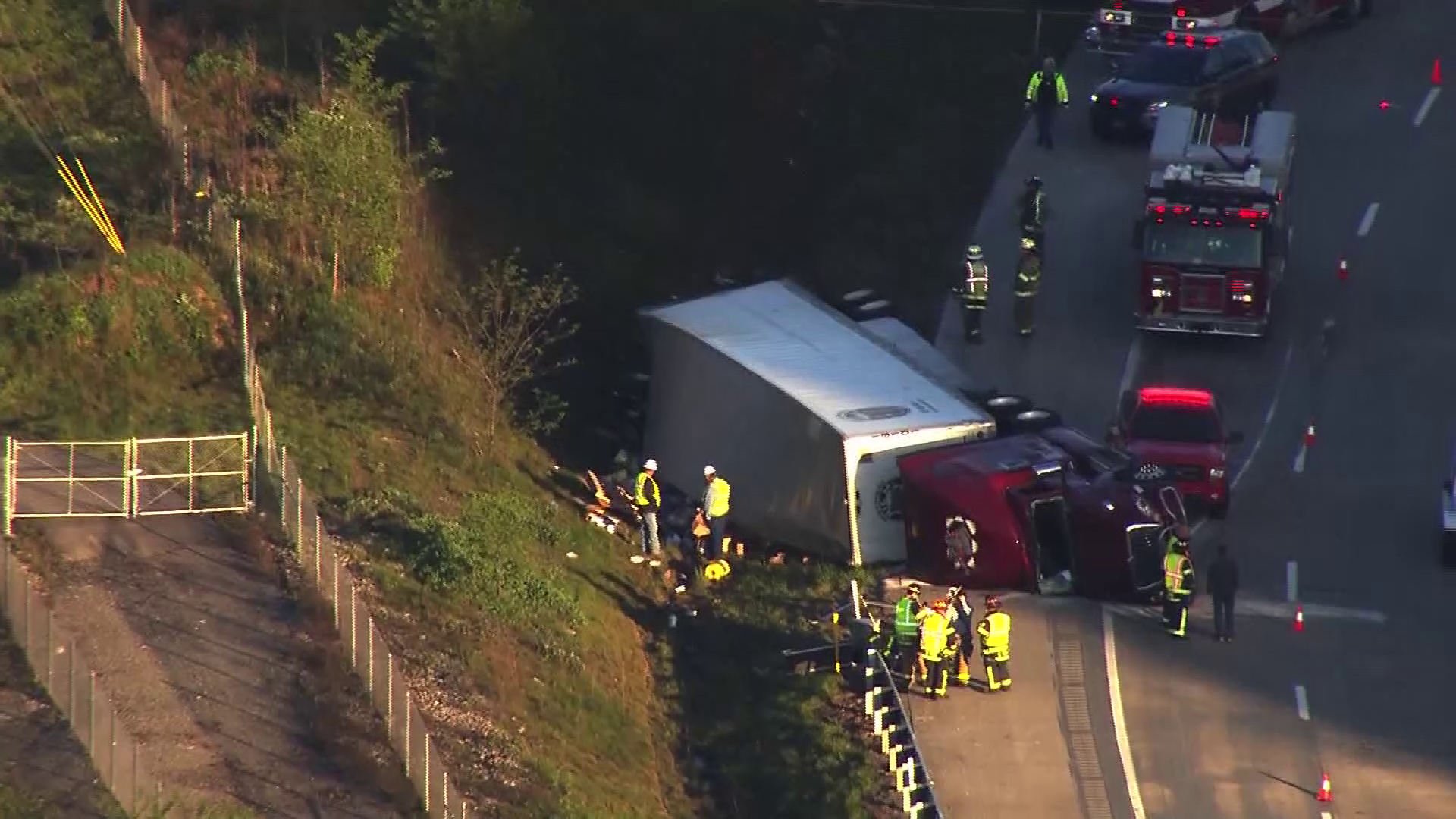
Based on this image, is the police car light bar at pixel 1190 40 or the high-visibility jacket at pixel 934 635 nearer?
the high-visibility jacket at pixel 934 635

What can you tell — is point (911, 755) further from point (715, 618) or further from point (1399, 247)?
point (1399, 247)

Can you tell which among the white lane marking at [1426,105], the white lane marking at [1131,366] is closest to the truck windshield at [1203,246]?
the white lane marking at [1131,366]

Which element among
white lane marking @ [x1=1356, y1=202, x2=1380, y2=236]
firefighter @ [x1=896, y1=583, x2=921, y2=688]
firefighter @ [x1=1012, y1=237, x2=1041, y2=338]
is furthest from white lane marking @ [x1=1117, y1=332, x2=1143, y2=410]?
firefighter @ [x1=896, y1=583, x2=921, y2=688]

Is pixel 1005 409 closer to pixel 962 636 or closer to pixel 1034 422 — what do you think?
pixel 1034 422

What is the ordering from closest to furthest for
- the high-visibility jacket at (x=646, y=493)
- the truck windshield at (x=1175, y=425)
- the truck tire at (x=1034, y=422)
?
1. the truck windshield at (x=1175, y=425)
2. the high-visibility jacket at (x=646, y=493)
3. the truck tire at (x=1034, y=422)

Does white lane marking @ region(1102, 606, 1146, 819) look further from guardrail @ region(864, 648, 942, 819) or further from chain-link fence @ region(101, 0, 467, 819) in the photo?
chain-link fence @ region(101, 0, 467, 819)

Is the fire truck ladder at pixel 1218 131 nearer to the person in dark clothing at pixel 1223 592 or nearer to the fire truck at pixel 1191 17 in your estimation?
the fire truck at pixel 1191 17

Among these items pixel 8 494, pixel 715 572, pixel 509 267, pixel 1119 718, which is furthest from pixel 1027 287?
pixel 8 494
